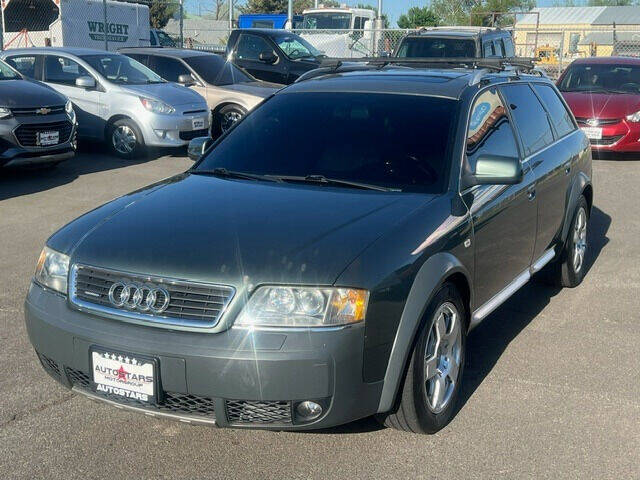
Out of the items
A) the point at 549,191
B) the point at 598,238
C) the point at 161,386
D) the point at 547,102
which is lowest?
the point at 598,238

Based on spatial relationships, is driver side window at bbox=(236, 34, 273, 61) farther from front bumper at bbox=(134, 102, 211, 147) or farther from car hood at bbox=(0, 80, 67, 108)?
car hood at bbox=(0, 80, 67, 108)

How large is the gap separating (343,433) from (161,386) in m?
0.97

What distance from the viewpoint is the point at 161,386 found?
10.7ft

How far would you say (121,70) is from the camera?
42.1 ft

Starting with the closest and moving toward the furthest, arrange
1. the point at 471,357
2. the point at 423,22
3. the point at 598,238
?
the point at 471,357 < the point at 598,238 < the point at 423,22

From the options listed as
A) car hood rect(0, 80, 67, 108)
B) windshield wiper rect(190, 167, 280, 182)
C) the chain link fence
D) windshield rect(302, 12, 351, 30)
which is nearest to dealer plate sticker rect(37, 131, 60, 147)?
car hood rect(0, 80, 67, 108)

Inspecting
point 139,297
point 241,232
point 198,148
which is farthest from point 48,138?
Answer: point 139,297

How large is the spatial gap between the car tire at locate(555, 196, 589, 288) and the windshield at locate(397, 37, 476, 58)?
31.3 ft

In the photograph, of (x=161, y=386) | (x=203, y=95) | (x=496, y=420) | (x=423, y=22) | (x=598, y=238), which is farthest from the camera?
(x=423, y=22)

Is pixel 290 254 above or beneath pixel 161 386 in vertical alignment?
above

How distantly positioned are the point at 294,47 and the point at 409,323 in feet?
48.1

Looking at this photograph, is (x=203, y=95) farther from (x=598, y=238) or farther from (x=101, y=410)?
(x=101, y=410)

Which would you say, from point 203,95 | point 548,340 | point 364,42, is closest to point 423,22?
point 364,42

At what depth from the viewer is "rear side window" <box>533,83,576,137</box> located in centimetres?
589
